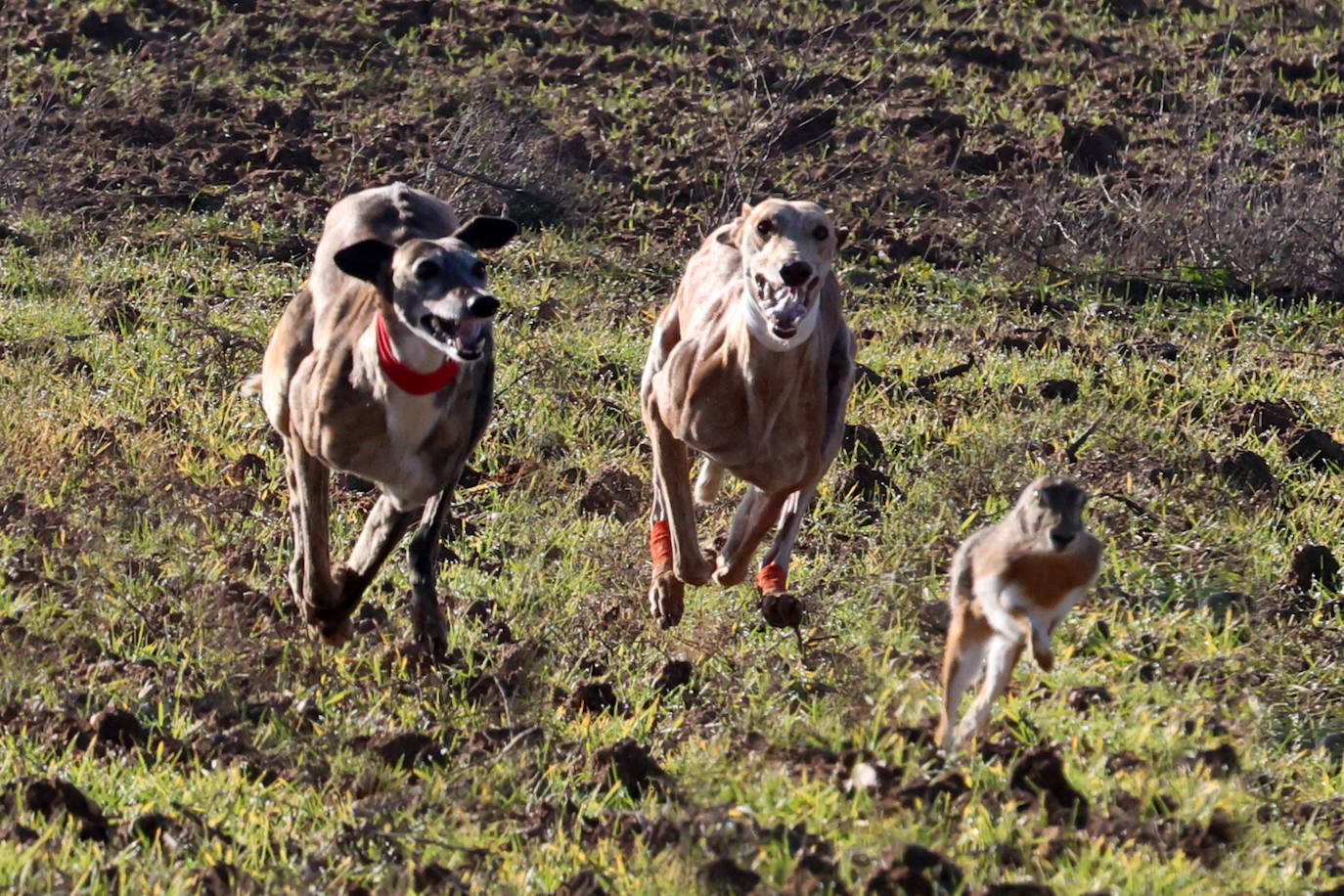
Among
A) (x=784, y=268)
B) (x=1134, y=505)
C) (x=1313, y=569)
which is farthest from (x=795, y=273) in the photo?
(x=1313, y=569)

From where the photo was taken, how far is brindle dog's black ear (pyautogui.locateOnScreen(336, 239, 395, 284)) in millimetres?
6473

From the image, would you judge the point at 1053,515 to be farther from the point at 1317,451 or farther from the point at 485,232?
the point at 1317,451

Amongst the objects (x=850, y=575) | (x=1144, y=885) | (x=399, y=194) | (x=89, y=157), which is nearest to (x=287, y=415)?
(x=399, y=194)

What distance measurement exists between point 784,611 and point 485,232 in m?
1.51

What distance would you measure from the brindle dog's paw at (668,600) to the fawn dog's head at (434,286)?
3.91ft

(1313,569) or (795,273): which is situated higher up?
(795,273)

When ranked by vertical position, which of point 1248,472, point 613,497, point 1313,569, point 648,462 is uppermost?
point 1313,569

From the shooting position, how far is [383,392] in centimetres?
661

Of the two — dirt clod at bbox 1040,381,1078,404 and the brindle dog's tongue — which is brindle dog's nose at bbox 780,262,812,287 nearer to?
the brindle dog's tongue

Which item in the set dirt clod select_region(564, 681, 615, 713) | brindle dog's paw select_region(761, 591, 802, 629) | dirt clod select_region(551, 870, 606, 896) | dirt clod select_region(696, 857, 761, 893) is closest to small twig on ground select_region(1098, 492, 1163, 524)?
brindle dog's paw select_region(761, 591, 802, 629)

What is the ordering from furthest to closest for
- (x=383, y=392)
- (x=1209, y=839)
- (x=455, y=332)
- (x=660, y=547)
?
(x=660, y=547) → (x=383, y=392) → (x=455, y=332) → (x=1209, y=839)

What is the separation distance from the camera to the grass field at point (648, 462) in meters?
5.45

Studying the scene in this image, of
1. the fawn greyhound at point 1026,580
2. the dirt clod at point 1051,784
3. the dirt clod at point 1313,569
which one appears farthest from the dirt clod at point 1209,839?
the dirt clod at point 1313,569

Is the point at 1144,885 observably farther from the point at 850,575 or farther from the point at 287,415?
the point at 287,415
